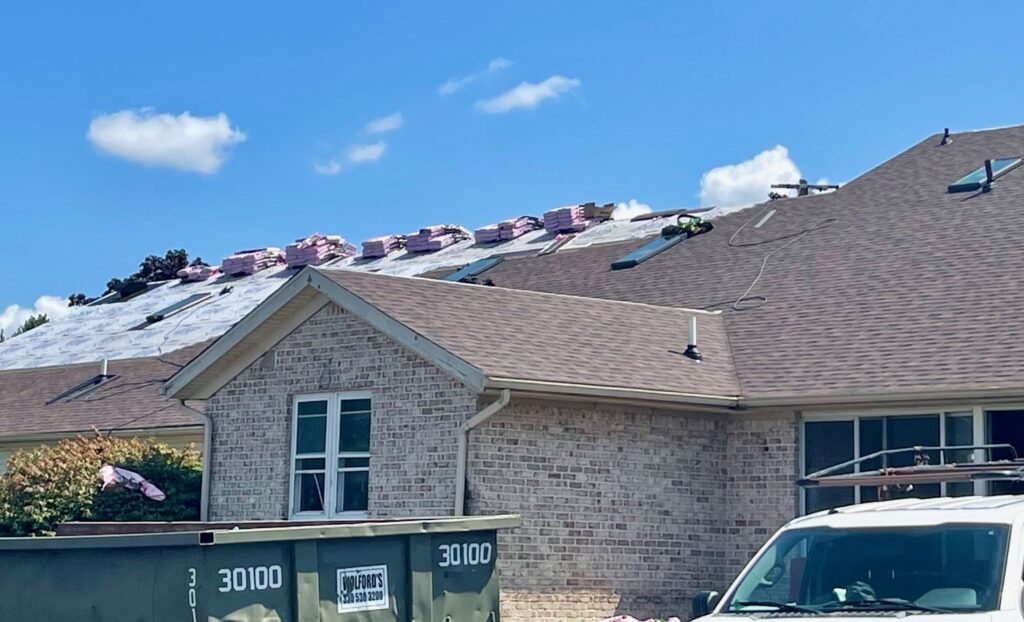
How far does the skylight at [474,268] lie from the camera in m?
25.3

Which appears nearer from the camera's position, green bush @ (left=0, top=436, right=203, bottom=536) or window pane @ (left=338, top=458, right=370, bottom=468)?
window pane @ (left=338, top=458, right=370, bottom=468)

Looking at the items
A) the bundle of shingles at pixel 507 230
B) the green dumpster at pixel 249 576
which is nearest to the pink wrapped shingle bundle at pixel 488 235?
the bundle of shingles at pixel 507 230

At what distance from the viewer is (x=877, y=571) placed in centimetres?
842

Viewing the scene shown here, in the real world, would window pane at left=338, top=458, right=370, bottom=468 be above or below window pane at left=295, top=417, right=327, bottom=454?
below

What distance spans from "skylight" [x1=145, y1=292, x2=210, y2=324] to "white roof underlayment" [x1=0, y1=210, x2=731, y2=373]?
0.59 feet

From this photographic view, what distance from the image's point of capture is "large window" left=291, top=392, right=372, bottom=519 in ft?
56.6

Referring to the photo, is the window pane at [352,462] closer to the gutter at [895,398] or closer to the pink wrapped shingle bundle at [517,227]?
the gutter at [895,398]

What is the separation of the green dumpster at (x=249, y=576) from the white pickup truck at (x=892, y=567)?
2.07m

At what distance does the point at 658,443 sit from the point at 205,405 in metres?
5.65

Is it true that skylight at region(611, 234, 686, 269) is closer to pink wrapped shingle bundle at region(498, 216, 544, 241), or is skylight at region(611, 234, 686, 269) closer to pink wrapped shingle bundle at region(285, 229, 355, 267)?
pink wrapped shingle bundle at region(498, 216, 544, 241)

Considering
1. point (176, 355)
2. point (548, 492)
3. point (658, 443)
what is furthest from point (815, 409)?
point (176, 355)

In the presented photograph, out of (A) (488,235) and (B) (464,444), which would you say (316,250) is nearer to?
(A) (488,235)

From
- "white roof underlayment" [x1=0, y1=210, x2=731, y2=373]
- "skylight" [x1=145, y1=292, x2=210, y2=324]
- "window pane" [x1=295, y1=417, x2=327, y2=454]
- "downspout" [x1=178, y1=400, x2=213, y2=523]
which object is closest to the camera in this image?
"window pane" [x1=295, y1=417, x2=327, y2=454]

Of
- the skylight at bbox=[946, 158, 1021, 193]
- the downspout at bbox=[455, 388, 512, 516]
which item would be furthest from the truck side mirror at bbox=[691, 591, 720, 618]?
the skylight at bbox=[946, 158, 1021, 193]
